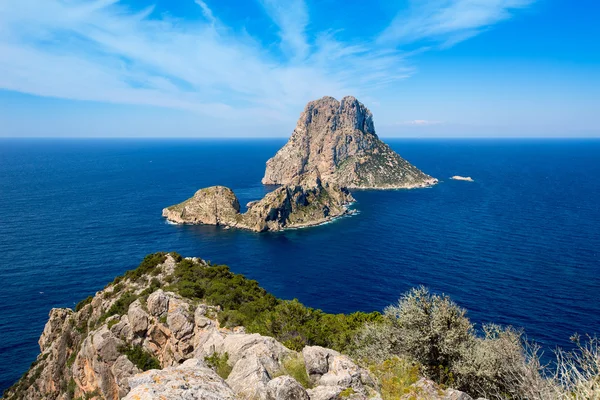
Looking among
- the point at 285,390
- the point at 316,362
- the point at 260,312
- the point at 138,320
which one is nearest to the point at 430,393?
the point at 316,362

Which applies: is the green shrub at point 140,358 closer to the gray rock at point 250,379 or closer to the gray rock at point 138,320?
the gray rock at point 138,320

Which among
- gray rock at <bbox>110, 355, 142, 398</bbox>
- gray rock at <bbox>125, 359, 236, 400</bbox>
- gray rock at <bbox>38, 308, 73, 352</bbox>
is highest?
gray rock at <bbox>125, 359, 236, 400</bbox>

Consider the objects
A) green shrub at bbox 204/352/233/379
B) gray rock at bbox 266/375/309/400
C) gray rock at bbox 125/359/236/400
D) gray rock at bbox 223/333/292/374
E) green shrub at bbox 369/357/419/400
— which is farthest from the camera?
green shrub at bbox 204/352/233/379

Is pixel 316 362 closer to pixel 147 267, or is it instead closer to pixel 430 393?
pixel 430 393

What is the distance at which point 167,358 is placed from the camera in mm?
36656

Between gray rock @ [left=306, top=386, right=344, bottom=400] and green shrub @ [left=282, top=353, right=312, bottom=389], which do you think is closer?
gray rock @ [left=306, top=386, right=344, bottom=400]

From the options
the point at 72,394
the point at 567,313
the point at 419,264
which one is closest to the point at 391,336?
the point at 72,394

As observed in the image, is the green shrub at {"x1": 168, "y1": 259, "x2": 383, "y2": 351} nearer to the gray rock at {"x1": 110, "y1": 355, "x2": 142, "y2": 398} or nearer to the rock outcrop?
the rock outcrop

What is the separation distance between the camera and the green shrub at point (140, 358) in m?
36.3

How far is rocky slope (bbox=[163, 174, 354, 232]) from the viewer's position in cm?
16238


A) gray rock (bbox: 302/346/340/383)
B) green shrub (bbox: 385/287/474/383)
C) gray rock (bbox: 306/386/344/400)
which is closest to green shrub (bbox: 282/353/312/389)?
gray rock (bbox: 302/346/340/383)

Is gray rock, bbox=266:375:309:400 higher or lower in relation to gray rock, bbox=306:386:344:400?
higher

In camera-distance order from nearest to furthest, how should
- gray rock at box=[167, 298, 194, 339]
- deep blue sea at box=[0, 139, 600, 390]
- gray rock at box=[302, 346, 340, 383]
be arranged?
gray rock at box=[302, 346, 340, 383] → gray rock at box=[167, 298, 194, 339] → deep blue sea at box=[0, 139, 600, 390]

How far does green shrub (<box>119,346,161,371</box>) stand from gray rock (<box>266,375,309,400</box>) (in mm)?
26082
